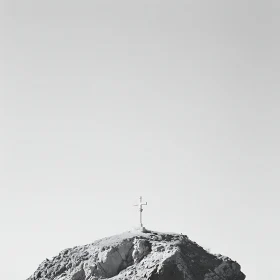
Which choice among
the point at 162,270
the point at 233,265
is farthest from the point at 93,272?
the point at 233,265

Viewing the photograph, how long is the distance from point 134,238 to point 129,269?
3.25 m

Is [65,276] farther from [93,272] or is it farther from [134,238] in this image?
[134,238]

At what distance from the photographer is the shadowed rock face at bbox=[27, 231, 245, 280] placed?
1970 inches

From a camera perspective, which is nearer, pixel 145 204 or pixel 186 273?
pixel 186 273

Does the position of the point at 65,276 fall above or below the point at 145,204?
below

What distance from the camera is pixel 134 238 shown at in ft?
175

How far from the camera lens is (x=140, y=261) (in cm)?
5141

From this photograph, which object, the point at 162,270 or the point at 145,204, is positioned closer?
the point at 162,270

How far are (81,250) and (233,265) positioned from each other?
1413 centimetres

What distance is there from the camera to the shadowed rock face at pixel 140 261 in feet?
164

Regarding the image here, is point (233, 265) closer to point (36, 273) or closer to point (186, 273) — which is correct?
point (186, 273)

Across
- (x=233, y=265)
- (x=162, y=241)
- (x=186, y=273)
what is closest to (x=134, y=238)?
(x=162, y=241)

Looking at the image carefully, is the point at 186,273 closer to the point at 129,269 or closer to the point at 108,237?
the point at 129,269

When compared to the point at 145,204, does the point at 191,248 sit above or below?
below
